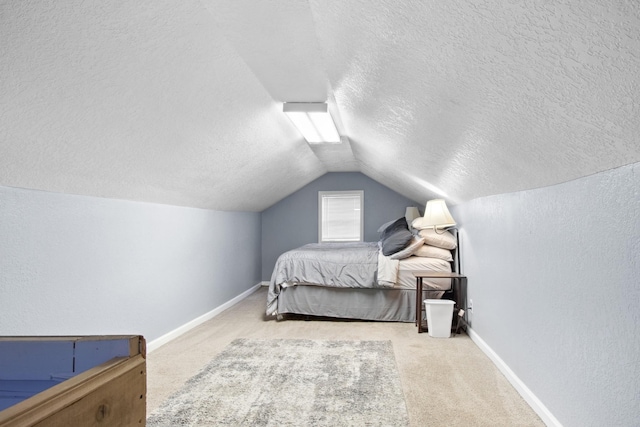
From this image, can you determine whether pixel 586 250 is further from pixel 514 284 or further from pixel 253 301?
pixel 253 301

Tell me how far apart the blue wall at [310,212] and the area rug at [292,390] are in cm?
379

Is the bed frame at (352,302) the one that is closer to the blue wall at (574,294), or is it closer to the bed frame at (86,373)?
the blue wall at (574,294)

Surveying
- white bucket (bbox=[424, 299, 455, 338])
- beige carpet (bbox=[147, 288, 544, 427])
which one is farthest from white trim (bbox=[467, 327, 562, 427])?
white bucket (bbox=[424, 299, 455, 338])

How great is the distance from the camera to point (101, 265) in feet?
9.66

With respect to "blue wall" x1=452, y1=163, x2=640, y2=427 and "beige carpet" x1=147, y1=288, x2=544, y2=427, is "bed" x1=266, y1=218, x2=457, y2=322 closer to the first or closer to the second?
"beige carpet" x1=147, y1=288, x2=544, y2=427

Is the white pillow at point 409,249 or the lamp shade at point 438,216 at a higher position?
the lamp shade at point 438,216

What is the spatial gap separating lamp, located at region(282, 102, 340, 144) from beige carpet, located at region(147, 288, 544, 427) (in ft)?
6.37

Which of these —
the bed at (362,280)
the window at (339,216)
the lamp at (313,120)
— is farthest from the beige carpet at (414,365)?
the window at (339,216)

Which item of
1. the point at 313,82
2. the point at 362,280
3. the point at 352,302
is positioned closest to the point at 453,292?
the point at 362,280

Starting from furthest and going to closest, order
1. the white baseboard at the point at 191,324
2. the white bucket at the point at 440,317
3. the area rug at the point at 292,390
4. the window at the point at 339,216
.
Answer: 1. the window at the point at 339,216
2. the white bucket at the point at 440,317
3. the white baseboard at the point at 191,324
4. the area rug at the point at 292,390

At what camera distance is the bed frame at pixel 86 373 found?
1.93 feet

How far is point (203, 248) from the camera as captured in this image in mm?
4789

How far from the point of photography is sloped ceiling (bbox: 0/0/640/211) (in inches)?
47.4

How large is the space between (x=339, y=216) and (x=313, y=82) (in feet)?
15.7
